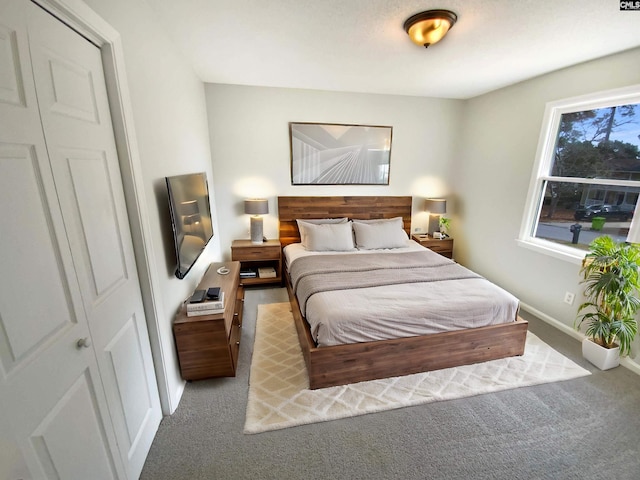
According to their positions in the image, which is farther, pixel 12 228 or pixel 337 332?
Answer: pixel 337 332

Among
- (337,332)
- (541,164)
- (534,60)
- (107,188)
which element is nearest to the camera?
(107,188)

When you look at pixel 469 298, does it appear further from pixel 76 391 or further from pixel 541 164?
pixel 76 391

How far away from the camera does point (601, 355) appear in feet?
7.08

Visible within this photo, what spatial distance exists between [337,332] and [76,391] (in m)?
1.37

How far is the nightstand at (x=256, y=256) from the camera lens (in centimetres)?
347

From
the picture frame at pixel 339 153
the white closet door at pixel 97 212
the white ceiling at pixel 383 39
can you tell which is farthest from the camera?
the picture frame at pixel 339 153

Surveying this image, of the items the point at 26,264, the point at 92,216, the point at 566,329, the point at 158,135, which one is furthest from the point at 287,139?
the point at 566,329

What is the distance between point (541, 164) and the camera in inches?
115

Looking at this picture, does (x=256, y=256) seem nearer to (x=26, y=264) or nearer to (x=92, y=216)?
(x=92, y=216)

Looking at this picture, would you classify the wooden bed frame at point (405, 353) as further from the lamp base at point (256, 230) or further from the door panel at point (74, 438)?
the lamp base at point (256, 230)

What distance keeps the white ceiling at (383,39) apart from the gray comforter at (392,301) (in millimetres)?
1928

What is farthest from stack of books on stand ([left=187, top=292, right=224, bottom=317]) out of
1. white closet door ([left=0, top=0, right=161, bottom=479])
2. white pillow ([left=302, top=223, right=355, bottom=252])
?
white pillow ([left=302, top=223, right=355, bottom=252])

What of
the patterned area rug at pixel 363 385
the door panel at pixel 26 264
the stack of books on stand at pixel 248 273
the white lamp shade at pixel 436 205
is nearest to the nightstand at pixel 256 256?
the stack of books on stand at pixel 248 273

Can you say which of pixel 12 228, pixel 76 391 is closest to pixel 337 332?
pixel 76 391
